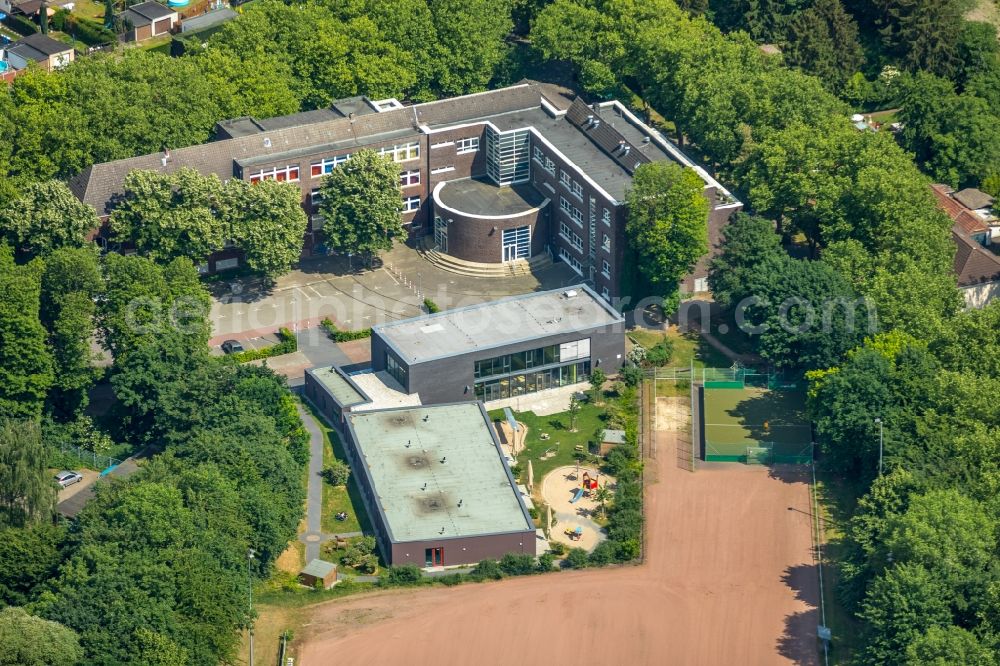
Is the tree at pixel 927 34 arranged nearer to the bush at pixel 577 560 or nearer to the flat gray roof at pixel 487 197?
the flat gray roof at pixel 487 197

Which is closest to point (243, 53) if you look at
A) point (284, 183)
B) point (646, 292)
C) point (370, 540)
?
point (284, 183)

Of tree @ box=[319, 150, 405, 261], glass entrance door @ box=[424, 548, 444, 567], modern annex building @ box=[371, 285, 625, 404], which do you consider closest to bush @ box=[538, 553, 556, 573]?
glass entrance door @ box=[424, 548, 444, 567]

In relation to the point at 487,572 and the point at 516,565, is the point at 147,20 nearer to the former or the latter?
the point at 487,572

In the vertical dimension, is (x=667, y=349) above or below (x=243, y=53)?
below

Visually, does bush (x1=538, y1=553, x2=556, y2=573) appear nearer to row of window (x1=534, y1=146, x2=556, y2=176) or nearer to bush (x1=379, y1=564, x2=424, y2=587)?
bush (x1=379, y1=564, x2=424, y2=587)

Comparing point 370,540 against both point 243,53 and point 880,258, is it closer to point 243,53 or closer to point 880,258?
point 880,258

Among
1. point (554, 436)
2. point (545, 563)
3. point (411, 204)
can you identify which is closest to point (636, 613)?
point (545, 563)
